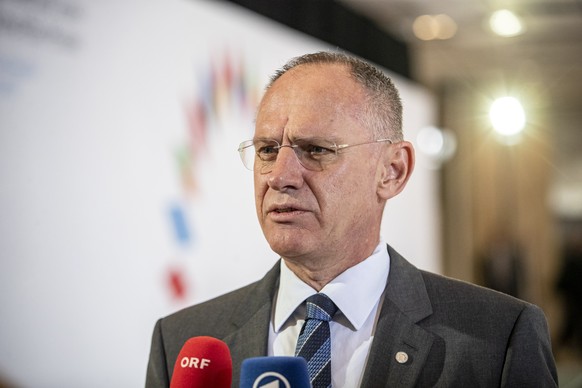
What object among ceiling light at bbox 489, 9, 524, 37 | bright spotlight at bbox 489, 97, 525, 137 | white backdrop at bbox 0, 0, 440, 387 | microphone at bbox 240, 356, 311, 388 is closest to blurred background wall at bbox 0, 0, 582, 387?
white backdrop at bbox 0, 0, 440, 387

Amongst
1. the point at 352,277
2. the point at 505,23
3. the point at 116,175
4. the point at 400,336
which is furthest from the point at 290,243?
the point at 505,23

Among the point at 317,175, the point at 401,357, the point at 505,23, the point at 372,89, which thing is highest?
the point at 505,23

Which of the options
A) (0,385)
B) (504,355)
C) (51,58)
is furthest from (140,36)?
(504,355)

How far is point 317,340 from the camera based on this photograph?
4.99 ft

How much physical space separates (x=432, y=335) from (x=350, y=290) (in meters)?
0.18

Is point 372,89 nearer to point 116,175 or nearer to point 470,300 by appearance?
point 470,300

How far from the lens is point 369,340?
1564mm

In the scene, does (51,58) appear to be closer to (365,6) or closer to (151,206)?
(151,206)

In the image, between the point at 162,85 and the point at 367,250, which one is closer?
the point at 367,250

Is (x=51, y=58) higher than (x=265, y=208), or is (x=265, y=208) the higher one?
(x=51, y=58)

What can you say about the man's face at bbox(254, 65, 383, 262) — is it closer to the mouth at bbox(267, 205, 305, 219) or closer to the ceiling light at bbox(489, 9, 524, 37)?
the mouth at bbox(267, 205, 305, 219)

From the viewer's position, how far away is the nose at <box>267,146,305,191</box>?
1485mm

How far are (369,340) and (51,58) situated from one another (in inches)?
99.9

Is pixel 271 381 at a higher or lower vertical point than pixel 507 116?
lower
